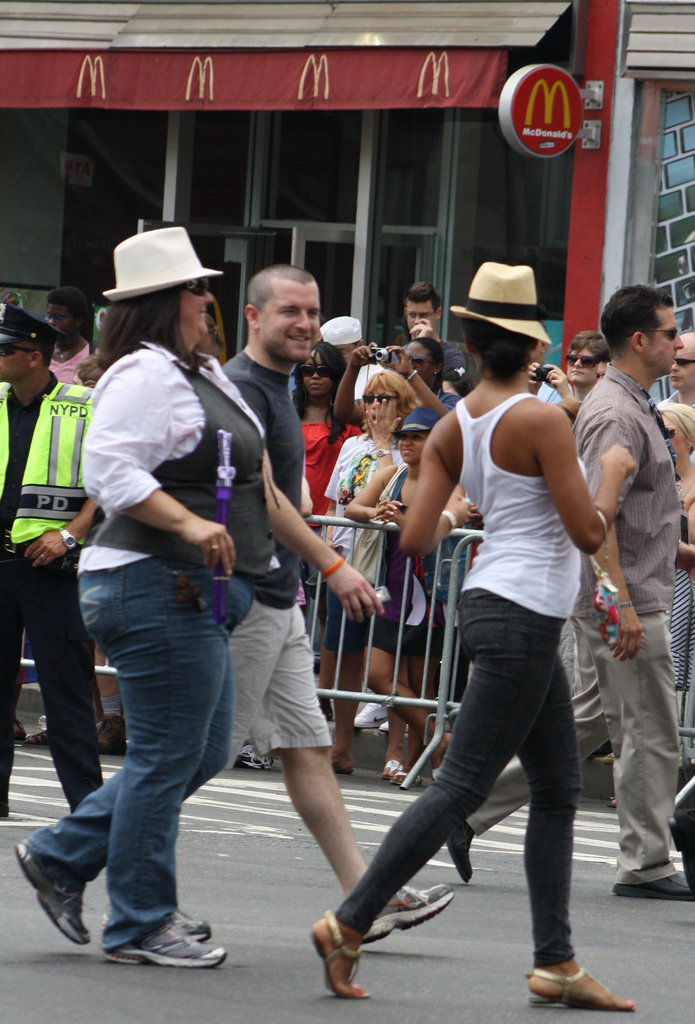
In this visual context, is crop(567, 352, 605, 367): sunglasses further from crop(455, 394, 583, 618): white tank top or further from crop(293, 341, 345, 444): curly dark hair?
crop(455, 394, 583, 618): white tank top

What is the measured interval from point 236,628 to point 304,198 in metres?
11.0

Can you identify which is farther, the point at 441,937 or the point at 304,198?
the point at 304,198

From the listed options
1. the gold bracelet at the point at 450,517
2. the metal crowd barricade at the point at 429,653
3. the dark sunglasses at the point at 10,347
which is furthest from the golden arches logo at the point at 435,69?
the gold bracelet at the point at 450,517

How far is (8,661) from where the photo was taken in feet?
23.7

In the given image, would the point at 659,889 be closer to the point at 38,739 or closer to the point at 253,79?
the point at 38,739

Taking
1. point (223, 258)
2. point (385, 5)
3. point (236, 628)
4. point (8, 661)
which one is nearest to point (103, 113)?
point (223, 258)

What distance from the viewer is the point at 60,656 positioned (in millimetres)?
6914

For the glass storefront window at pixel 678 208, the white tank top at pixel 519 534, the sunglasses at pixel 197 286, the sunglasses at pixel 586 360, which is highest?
the glass storefront window at pixel 678 208

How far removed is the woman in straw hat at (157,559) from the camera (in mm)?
4457

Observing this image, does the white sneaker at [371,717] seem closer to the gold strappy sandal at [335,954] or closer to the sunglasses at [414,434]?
the sunglasses at [414,434]

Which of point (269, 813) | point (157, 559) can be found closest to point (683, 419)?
point (269, 813)

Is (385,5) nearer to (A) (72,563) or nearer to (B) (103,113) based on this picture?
(B) (103,113)

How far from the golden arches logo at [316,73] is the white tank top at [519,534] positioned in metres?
9.66

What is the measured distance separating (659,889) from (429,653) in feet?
10.4
